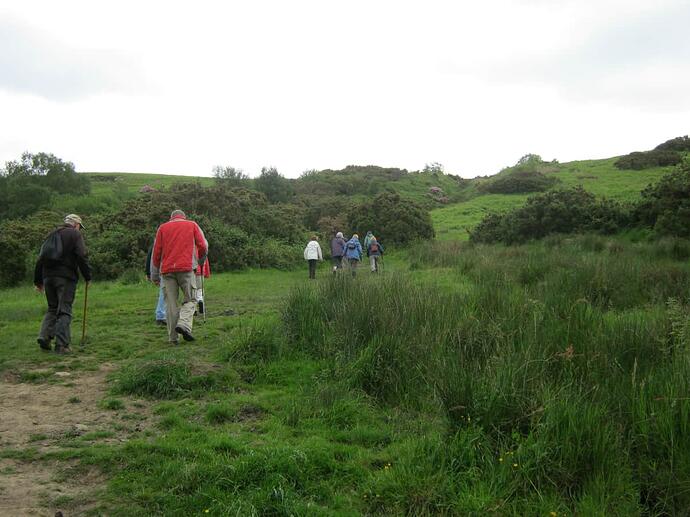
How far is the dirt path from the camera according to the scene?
375 cm

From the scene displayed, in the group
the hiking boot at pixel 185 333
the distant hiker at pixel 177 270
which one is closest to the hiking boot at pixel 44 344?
the distant hiker at pixel 177 270

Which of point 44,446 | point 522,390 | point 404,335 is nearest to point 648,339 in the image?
point 522,390

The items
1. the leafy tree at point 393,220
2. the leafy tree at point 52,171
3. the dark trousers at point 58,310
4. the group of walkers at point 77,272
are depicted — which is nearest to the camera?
the dark trousers at point 58,310

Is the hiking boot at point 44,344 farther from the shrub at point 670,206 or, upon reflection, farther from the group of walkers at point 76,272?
the shrub at point 670,206

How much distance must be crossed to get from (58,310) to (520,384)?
6727 millimetres

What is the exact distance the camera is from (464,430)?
4.37 meters

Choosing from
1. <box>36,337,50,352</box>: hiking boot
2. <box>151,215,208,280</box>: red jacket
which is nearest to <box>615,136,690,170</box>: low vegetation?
<box>151,215,208,280</box>: red jacket

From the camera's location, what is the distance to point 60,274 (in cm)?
832

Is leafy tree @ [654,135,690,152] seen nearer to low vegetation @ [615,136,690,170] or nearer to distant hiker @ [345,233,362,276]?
low vegetation @ [615,136,690,170]

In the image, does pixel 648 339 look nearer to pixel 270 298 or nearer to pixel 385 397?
pixel 385 397

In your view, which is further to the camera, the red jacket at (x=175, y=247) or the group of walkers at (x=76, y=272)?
the red jacket at (x=175, y=247)

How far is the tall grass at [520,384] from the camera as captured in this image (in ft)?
12.3

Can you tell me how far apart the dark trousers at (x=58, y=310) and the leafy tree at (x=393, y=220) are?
2557cm

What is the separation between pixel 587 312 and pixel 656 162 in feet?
145
